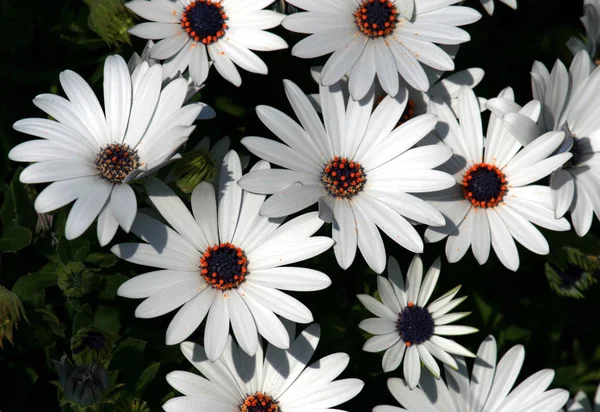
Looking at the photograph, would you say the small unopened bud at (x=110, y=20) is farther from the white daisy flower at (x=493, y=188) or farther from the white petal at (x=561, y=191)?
the white petal at (x=561, y=191)

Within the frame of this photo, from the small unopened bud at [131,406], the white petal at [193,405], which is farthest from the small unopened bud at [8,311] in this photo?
the white petal at [193,405]

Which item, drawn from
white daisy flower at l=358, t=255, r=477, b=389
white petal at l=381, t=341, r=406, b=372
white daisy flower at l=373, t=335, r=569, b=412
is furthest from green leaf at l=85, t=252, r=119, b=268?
white daisy flower at l=373, t=335, r=569, b=412

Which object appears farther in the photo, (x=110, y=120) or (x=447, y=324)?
(x=447, y=324)

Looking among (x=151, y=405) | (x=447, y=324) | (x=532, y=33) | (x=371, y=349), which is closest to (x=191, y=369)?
(x=151, y=405)

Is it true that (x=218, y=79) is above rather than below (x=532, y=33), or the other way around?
below

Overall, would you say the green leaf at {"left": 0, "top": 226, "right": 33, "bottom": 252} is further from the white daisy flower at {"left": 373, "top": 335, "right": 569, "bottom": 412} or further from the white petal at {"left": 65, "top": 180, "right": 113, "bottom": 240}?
the white daisy flower at {"left": 373, "top": 335, "right": 569, "bottom": 412}

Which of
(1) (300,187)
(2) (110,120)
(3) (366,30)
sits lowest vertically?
(1) (300,187)

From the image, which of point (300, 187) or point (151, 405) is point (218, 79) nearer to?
point (300, 187)
